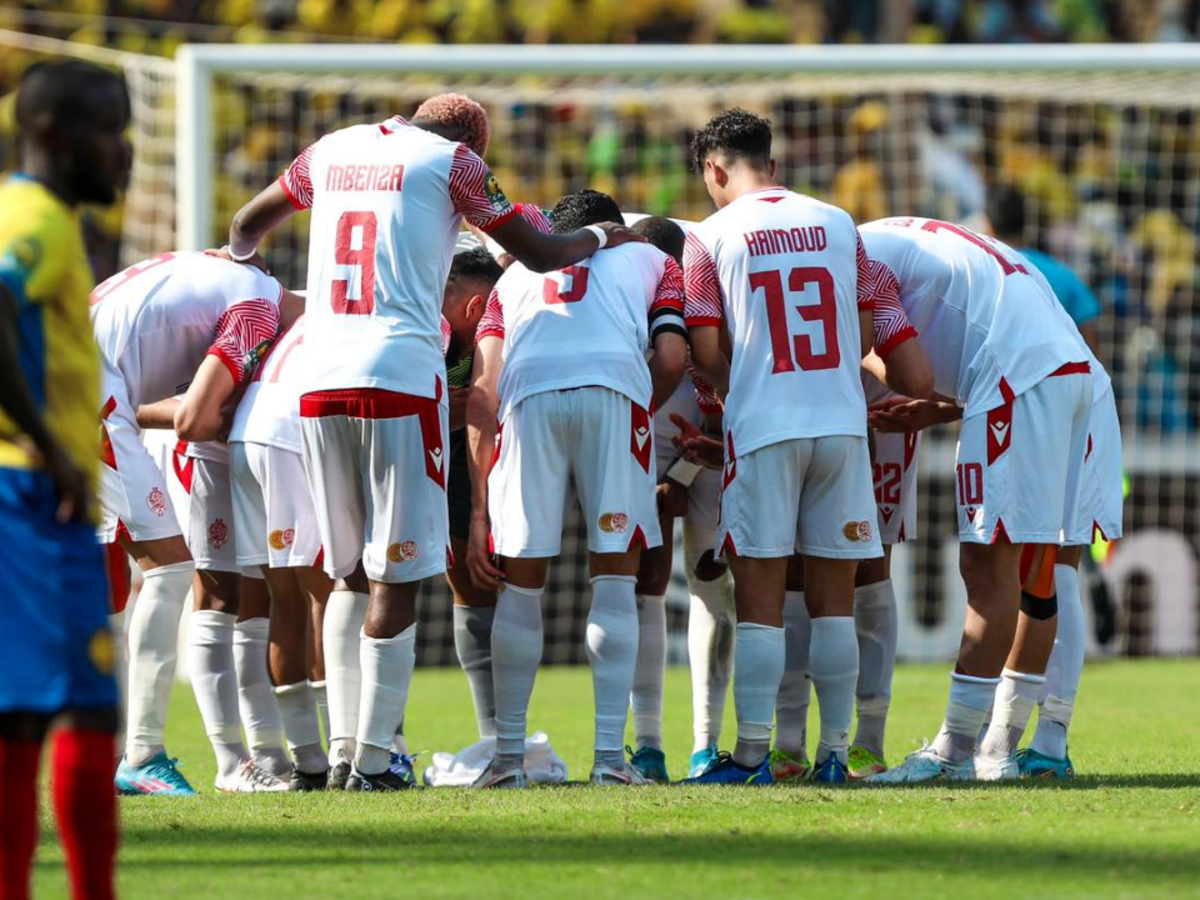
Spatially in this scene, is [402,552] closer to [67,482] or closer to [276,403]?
[276,403]

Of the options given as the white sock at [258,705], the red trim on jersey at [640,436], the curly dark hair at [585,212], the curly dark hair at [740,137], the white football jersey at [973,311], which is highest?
the curly dark hair at [740,137]

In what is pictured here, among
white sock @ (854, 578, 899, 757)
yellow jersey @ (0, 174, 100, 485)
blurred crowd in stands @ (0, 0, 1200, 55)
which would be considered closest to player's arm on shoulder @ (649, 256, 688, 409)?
white sock @ (854, 578, 899, 757)

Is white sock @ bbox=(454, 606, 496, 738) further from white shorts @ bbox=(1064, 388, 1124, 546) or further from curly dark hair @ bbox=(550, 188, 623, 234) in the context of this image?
white shorts @ bbox=(1064, 388, 1124, 546)

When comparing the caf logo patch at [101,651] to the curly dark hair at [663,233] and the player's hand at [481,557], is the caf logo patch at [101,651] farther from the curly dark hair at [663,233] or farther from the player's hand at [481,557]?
the curly dark hair at [663,233]

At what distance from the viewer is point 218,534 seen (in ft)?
21.6

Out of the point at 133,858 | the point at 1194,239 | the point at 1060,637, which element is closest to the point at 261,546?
the point at 133,858

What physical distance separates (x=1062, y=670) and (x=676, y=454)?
160cm

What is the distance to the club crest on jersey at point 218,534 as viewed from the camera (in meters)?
6.59

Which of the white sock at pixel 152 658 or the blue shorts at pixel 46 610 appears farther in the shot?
the white sock at pixel 152 658

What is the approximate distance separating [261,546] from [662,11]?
451 inches

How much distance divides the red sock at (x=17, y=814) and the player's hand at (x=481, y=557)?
2710 millimetres

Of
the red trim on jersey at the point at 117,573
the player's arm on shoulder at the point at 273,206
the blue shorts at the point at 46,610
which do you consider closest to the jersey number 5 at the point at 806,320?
the player's arm on shoulder at the point at 273,206

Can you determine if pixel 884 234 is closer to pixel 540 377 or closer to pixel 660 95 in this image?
pixel 540 377

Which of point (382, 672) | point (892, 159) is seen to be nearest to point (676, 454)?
point (382, 672)
